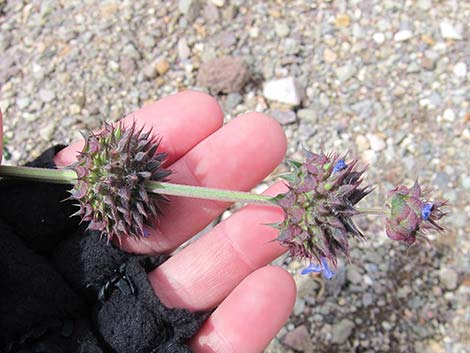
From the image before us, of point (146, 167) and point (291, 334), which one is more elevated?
point (146, 167)

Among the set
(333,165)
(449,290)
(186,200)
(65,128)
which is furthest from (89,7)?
(449,290)

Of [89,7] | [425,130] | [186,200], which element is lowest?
[425,130]

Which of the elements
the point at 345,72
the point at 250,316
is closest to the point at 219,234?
the point at 250,316

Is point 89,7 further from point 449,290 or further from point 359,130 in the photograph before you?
point 449,290

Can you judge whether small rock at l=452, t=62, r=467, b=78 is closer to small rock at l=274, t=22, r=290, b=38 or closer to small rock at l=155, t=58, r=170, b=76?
small rock at l=274, t=22, r=290, b=38

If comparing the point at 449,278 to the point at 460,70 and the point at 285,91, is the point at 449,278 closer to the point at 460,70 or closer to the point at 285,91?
the point at 460,70

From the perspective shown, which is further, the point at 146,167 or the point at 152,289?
the point at 152,289

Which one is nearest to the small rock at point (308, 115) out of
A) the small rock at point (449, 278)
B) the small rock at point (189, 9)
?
the small rock at point (189, 9)

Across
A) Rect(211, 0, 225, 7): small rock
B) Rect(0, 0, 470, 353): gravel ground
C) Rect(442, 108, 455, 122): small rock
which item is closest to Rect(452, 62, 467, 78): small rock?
Rect(0, 0, 470, 353): gravel ground
